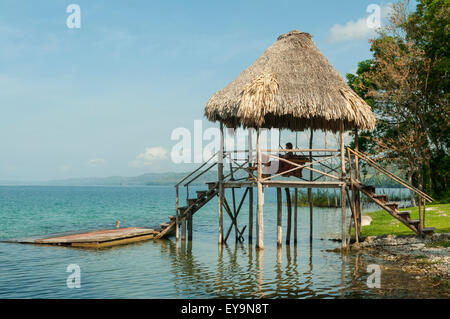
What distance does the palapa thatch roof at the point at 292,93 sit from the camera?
49.8ft

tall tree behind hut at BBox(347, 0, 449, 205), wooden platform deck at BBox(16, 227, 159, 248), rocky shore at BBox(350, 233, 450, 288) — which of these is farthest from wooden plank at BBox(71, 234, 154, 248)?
tall tree behind hut at BBox(347, 0, 449, 205)

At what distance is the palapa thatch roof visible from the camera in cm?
1516

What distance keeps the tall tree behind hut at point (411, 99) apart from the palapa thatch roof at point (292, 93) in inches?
479

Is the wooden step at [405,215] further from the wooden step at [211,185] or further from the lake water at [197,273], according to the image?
the wooden step at [211,185]

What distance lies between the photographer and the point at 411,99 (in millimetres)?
28891

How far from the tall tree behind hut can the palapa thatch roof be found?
12163 millimetres

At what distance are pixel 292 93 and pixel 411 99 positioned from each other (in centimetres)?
1649

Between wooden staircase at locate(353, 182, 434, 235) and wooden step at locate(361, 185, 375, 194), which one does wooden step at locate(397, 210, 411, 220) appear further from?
wooden step at locate(361, 185, 375, 194)

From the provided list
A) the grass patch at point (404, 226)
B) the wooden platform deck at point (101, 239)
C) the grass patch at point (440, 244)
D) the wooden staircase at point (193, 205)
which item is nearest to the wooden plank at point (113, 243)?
the wooden platform deck at point (101, 239)

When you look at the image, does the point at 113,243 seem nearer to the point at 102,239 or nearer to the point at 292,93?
the point at 102,239

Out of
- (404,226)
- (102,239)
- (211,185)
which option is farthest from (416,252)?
(102,239)

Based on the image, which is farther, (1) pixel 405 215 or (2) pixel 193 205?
(2) pixel 193 205
